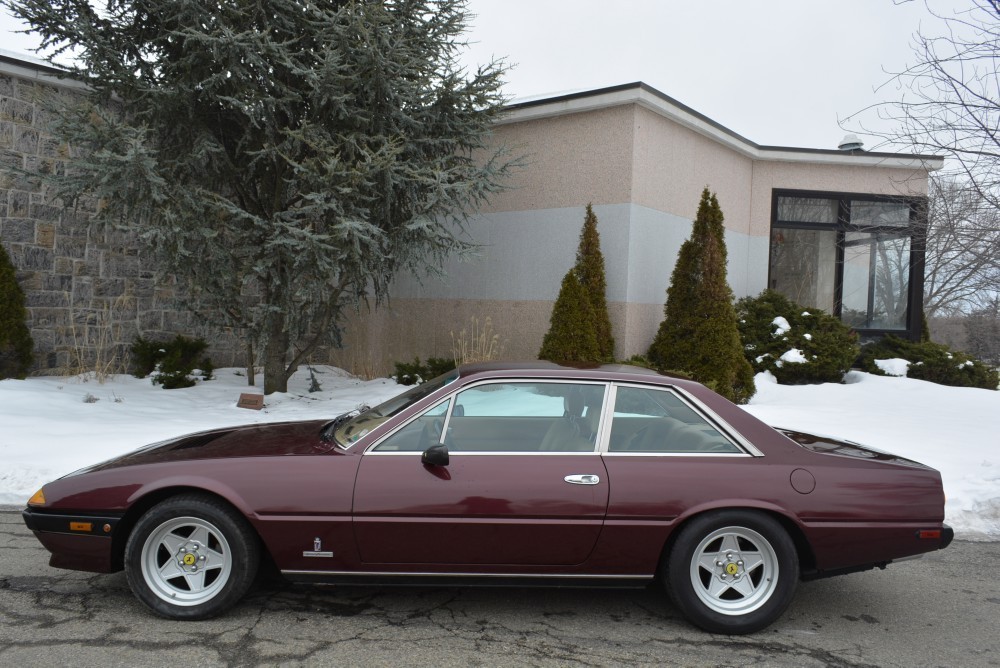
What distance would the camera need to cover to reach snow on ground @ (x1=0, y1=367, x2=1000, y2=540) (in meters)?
5.89

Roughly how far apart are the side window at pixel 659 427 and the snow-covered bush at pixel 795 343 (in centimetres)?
768

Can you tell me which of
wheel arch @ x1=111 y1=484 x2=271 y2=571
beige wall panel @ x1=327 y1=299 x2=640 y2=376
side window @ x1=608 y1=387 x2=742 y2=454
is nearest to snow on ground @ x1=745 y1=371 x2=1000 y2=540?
beige wall panel @ x1=327 y1=299 x2=640 y2=376

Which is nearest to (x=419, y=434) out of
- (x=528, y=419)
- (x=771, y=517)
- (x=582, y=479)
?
(x=528, y=419)

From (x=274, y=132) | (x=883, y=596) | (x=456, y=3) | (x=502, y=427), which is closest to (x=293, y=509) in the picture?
(x=502, y=427)

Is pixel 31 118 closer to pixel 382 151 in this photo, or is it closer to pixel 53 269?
pixel 53 269

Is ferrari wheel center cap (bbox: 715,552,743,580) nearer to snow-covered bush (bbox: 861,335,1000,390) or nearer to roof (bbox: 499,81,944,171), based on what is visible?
roof (bbox: 499,81,944,171)

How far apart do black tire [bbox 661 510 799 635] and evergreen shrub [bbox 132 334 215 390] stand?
875cm

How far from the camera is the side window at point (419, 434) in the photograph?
3553mm

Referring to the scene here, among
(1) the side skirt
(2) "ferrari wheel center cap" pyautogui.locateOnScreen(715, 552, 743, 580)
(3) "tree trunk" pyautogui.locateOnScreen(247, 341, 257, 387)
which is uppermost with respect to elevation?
(3) "tree trunk" pyautogui.locateOnScreen(247, 341, 257, 387)

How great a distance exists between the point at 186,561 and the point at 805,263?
12749 mm

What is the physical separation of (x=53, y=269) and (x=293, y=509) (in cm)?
881

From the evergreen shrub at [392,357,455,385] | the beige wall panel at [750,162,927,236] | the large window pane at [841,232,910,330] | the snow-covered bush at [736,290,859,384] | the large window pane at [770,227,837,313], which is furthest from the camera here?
the large window pane at [770,227,837,313]

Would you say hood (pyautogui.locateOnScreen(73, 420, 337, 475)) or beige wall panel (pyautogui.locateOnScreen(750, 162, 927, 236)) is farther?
beige wall panel (pyautogui.locateOnScreen(750, 162, 927, 236))

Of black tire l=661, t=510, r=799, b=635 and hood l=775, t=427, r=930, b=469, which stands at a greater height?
hood l=775, t=427, r=930, b=469
